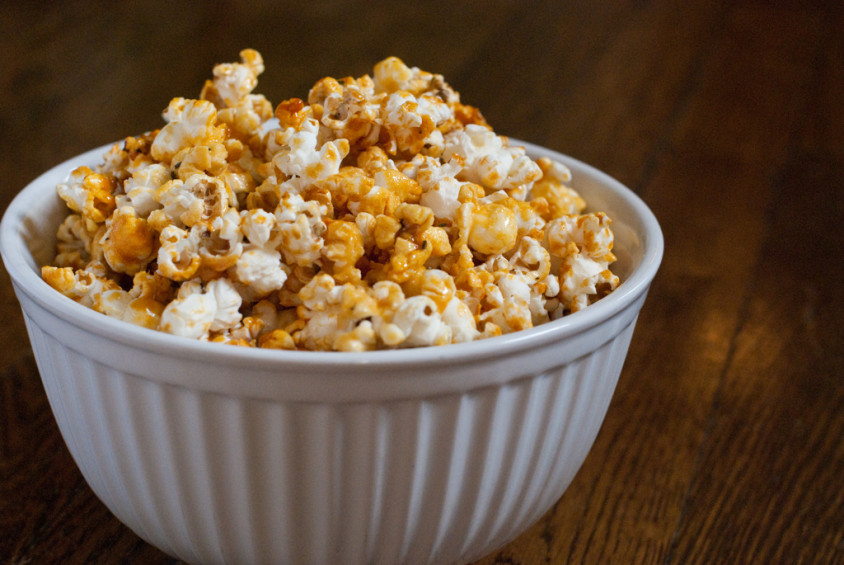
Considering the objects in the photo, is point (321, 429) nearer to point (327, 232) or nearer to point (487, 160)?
point (327, 232)

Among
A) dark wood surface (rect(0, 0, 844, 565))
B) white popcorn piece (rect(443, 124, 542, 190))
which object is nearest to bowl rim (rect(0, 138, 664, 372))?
white popcorn piece (rect(443, 124, 542, 190))

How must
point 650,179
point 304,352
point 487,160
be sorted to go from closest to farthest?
1. point 304,352
2. point 487,160
3. point 650,179

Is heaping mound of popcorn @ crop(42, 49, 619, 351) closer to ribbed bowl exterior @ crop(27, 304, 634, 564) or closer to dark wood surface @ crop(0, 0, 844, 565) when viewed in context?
ribbed bowl exterior @ crop(27, 304, 634, 564)

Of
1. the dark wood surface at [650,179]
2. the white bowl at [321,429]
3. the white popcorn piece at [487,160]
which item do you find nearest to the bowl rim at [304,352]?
the white bowl at [321,429]

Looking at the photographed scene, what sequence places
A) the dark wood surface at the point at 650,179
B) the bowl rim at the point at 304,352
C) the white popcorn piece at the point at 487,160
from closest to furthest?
the bowl rim at the point at 304,352 → the white popcorn piece at the point at 487,160 → the dark wood surface at the point at 650,179

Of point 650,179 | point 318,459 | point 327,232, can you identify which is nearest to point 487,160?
point 327,232

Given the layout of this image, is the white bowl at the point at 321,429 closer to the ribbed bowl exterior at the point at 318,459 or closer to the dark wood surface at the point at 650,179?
the ribbed bowl exterior at the point at 318,459

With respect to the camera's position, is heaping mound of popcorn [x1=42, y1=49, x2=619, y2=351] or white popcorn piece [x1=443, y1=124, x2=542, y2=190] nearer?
heaping mound of popcorn [x1=42, y1=49, x2=619, y2=351]
